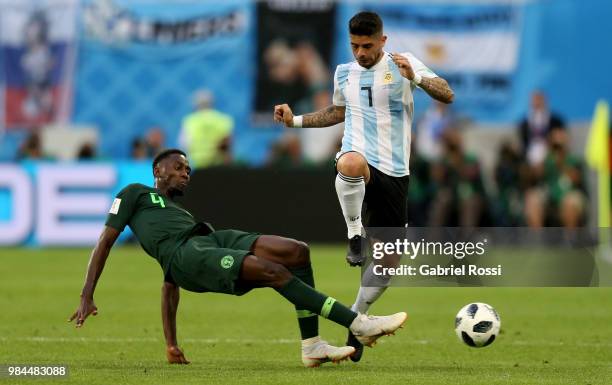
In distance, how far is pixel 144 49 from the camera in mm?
25031

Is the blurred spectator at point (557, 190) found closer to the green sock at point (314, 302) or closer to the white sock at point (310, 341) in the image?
the white sock at point (310, 341)

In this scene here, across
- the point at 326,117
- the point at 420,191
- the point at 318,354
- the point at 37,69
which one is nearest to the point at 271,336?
the point at 326,117

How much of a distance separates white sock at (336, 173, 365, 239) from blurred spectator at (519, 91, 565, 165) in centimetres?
1173

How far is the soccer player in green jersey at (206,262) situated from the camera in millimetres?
8898

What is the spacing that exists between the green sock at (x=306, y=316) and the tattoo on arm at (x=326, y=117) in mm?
1295

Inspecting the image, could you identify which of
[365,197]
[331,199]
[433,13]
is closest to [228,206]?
[331,199]

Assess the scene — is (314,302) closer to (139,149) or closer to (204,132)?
(204,132)

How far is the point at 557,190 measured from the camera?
69.6 ft

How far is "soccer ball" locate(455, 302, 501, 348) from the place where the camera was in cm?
949

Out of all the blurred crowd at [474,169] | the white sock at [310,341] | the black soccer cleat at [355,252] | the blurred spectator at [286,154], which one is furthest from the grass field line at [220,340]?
the blurred spectator at [286,154]

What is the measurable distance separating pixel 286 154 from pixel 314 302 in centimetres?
1282

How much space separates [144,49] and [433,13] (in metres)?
4.94

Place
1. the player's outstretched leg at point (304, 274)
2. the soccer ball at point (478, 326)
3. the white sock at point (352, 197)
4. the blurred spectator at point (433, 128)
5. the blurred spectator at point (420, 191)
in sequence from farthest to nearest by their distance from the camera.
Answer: the blurred spectator at point (433, 128) → the blurred spectator at point (420, 191) → the white sock at point (352, 197) → the soccer ball at point (478, 326) → the player's outstretched leg at point (304, 274)

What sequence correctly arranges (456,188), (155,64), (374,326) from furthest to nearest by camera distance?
(155,64), (456,188), (374,326)
